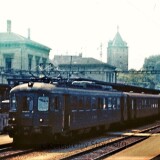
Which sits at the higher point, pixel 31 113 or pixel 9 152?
pixel 31 113

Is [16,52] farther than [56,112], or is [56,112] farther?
[16,52]

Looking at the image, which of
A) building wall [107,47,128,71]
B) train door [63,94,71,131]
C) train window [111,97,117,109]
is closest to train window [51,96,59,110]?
train door [63,94,71,131]

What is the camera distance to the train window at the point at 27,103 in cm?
1850

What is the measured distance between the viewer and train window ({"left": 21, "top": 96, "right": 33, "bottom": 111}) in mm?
18495

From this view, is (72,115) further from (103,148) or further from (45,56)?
(45,56)

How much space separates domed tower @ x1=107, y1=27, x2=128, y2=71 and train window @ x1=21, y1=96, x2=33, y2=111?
150716mm

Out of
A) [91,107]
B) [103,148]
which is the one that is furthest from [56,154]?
[91,107]

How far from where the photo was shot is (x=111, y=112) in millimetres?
26969

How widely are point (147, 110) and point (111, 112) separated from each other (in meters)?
12.5

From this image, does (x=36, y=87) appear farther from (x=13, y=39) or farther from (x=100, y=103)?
(x=13, y=39)

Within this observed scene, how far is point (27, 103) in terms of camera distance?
1862cm

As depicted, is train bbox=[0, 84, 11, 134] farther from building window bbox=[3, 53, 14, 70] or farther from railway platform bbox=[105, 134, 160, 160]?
building window bbox=[3, 53, 14, 70]

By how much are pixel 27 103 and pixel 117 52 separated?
6043 inches

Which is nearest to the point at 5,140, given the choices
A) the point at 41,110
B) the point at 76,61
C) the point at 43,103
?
the point at 41,110
